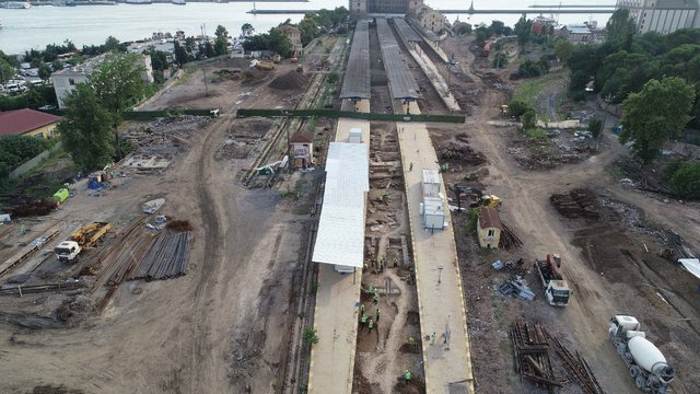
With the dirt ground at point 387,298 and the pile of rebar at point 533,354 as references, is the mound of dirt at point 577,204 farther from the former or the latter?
the pile of rebar at point 533,354

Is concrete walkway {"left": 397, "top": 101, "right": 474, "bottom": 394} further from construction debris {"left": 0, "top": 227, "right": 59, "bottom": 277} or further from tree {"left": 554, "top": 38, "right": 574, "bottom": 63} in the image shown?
tree {"left": 554, "top": 38, "right": 574, "bottom": 63}

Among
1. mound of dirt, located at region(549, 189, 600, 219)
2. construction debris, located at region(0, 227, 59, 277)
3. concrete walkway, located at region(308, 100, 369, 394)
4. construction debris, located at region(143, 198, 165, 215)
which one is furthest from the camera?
construction debris, located at region(143, 198, 165, 215)

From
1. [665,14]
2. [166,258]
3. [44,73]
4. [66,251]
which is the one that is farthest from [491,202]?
[665,14]

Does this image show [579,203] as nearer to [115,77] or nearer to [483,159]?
[483,159]


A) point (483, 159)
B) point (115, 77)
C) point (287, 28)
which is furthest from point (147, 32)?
point (483, 159)

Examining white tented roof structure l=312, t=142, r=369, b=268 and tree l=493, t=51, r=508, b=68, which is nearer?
white tented roof structure l=312, t=142, r=369, b=268

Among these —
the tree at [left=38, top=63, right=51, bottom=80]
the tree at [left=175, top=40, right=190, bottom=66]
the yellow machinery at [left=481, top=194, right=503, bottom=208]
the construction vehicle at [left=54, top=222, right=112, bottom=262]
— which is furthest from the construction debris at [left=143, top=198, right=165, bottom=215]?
the tree at [left=175, top=40, right=190, bottom=66]
